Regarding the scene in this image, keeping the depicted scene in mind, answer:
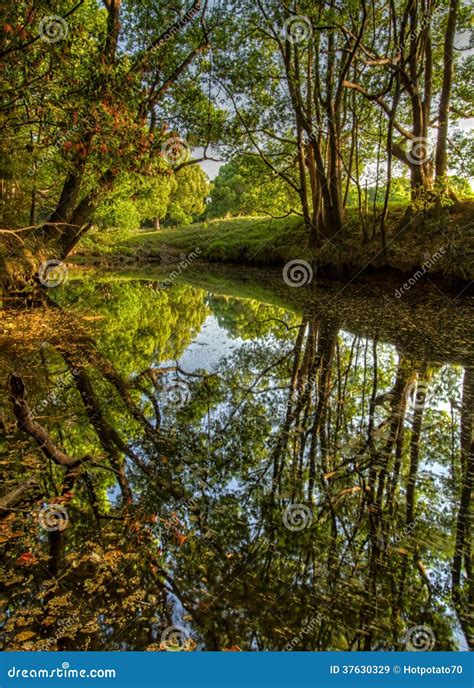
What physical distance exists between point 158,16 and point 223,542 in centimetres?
1938

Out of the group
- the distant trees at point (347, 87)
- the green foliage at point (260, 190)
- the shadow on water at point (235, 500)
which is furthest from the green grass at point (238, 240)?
the shadow on water at point (235, 500)

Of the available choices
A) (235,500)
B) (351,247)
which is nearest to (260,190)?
(351,247)

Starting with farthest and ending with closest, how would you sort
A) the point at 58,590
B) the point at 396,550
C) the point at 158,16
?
the point at 158,16
the point at 396,550
the point at 58,590

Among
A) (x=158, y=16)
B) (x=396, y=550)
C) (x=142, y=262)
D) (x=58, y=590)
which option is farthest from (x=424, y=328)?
(x=142, y=262)

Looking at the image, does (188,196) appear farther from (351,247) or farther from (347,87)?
(347,87)

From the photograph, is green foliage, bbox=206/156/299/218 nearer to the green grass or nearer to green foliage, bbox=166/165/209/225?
the green grass

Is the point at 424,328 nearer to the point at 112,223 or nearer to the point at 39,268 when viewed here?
the point at 39,268

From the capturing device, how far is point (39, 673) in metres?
2.56

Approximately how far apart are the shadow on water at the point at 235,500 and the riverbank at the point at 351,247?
412 inches

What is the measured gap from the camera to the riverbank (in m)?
18.4

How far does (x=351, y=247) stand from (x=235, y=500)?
835 inches

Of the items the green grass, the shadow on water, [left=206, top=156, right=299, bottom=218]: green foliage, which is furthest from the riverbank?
the shadow on water

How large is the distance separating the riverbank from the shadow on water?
10456 millimetres

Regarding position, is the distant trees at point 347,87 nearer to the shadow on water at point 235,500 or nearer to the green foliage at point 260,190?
the green foliage at point 260,190
